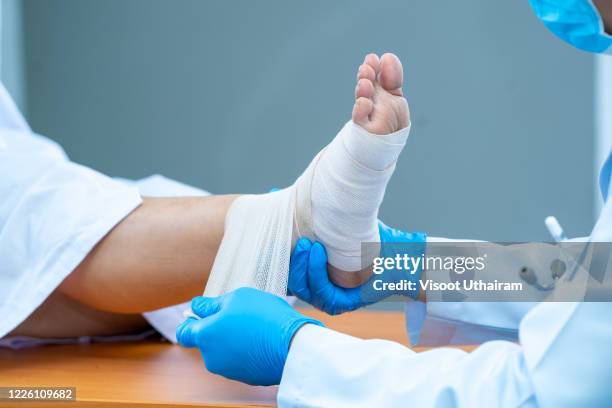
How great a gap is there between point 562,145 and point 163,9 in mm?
1092

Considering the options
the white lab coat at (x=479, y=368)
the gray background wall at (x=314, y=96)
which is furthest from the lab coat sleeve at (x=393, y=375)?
the gray background wall at (x=314, y=96)

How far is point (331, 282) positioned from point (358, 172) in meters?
0.17

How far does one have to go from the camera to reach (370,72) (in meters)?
0.91

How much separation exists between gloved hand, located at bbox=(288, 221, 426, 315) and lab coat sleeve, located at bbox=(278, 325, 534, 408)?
190 millimetres

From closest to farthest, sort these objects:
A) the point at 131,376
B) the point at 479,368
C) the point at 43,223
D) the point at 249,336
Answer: the point at 479,368 < the point at 249,336 < the point at 131,376 < the point at 43,223

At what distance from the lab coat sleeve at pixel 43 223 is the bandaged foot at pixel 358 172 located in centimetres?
26

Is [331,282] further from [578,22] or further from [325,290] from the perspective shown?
[578,22]

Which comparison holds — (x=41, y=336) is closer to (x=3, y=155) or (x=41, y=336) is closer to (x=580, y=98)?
(x=3, y=155)

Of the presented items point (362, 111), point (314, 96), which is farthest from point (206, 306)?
point (314, 96)

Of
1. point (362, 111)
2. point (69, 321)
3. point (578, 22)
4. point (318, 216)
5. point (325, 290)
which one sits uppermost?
point (578, 22)

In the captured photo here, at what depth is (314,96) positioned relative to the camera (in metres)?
1.98

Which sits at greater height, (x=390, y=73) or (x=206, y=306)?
(x=390, y=73)

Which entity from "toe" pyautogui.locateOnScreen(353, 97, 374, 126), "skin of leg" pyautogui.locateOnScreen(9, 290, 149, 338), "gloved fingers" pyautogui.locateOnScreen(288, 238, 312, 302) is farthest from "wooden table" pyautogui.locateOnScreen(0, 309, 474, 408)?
"toe" pyautogui.locateOnScreen(353, 97, 374, 126)

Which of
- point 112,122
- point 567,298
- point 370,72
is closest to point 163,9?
point 112,122
